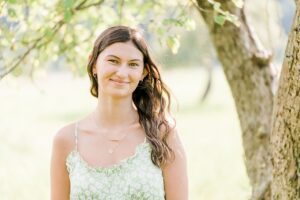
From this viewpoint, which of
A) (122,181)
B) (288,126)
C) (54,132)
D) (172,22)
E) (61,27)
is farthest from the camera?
(54,132)

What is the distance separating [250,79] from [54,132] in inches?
665

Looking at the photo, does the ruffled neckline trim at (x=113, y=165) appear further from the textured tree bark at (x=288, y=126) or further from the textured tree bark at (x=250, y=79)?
the textured tree bark at (x=250, y=79)

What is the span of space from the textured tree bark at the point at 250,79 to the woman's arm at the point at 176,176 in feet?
6.13

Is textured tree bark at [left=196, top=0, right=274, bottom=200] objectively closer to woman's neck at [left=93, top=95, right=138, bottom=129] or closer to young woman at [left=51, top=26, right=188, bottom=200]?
young woman at [left=51, top=26, right=188, bottom=200]

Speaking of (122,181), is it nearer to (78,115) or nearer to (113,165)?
(113,165)

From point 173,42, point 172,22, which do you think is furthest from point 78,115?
point 172,22

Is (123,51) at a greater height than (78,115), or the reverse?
(123,51)

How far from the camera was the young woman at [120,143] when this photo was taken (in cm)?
334

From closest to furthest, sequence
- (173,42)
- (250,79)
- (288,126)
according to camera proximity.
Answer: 1. (288,126)
2. (173,42)
3. (250,79)

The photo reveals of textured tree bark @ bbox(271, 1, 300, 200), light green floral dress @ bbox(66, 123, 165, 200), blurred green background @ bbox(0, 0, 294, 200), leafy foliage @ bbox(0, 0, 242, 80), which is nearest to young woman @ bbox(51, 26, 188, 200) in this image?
light green floral dress @ bbox(66, 123, 165, 200)

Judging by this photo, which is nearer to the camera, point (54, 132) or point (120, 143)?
point (120, 143)

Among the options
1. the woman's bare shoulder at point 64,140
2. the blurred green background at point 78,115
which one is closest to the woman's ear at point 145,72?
the blurred green background at point 78,115

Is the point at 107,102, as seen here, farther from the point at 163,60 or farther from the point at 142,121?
the point at 163,60

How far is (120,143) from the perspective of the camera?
11.4 feet
